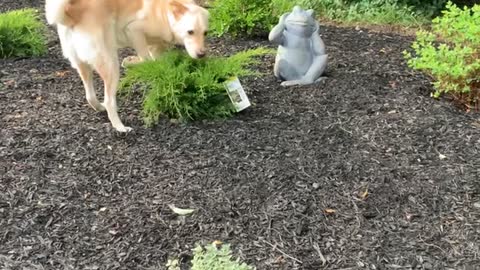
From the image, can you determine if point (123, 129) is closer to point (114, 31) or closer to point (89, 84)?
point (89, 84)

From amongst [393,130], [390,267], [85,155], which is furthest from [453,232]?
[85,155]

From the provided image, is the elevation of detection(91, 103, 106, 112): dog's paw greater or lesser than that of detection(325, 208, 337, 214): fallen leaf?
lesser

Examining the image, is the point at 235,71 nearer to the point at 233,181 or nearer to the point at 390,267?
the point at 233,181

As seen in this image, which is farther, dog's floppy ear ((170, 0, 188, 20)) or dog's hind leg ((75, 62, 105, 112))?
dog's floppy ear ((170, 0, 188, 20))

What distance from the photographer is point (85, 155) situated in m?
3.88

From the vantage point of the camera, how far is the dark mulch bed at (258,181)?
311 cm

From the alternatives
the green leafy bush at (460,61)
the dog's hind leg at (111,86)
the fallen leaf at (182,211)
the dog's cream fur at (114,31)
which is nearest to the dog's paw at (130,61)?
the dog's cream fur at (114,31)

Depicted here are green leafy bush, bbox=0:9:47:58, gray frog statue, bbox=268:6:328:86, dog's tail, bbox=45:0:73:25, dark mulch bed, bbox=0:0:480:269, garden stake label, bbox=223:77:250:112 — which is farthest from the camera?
green leafy bush, bbox=0:9:47:58

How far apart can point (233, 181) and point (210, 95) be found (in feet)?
2.79

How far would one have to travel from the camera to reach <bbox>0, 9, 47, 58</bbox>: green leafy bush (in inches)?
218

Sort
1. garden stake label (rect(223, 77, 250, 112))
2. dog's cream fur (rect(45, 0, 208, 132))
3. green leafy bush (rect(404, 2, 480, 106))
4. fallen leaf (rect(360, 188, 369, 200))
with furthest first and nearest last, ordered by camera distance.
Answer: green leafy bush (rect(404, 2, 480, 106)) < garden stake label (rect(223, 77, 250, 112)) < dog's cream fur (rect(45, 0, 208, 132)) < fallen leaf (rect(360, 188, 369, 200))

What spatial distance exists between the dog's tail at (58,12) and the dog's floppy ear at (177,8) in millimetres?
782

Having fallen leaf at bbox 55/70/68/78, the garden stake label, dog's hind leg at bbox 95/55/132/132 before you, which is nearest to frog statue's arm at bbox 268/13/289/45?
the garden stake label

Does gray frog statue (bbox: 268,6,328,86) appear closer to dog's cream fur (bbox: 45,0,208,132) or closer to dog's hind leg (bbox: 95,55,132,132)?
dog's cream fur (bbox: 45,0,208,132)
